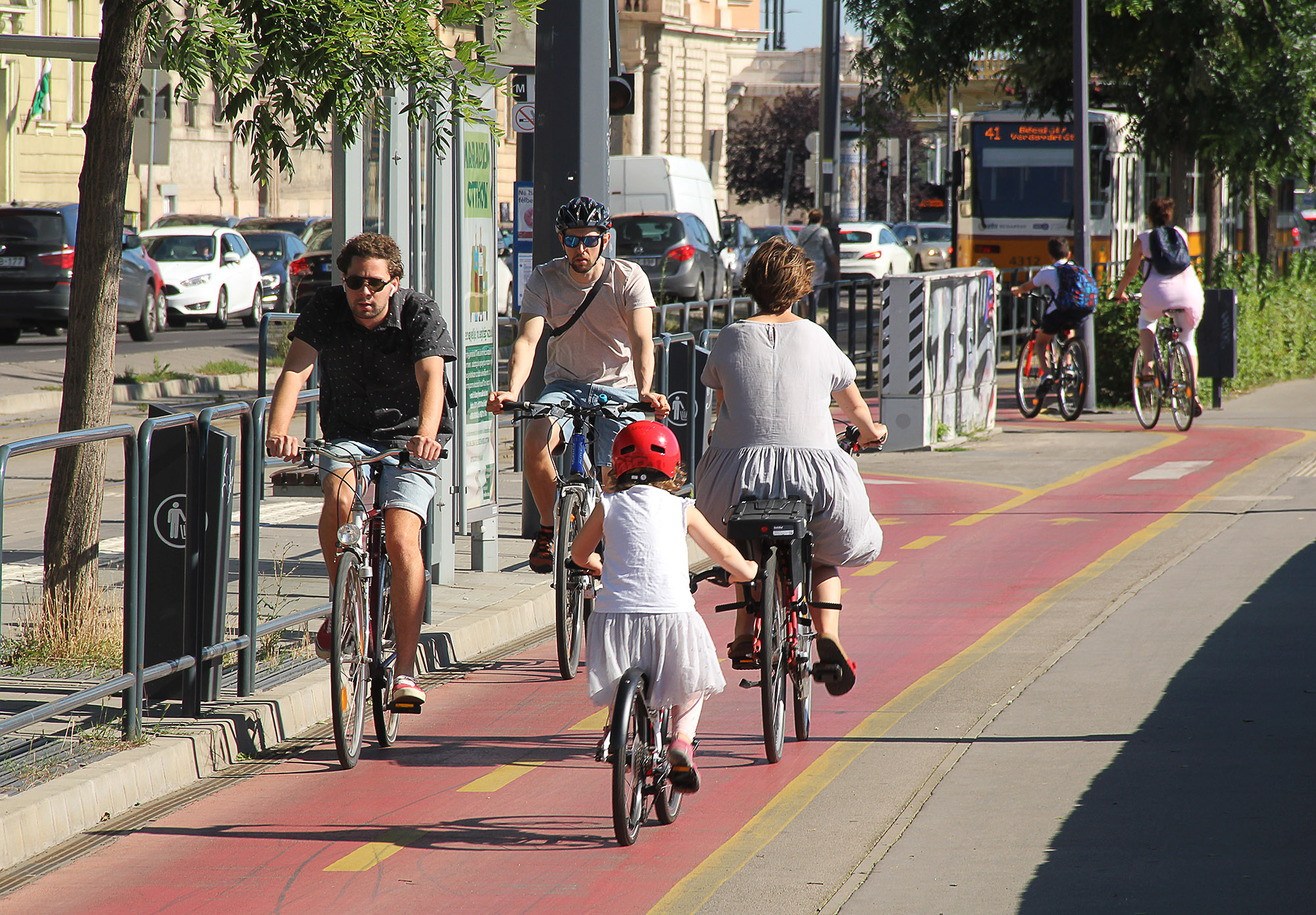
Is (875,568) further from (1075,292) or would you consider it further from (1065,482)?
(1075,292)

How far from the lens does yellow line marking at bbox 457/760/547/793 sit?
230 inches

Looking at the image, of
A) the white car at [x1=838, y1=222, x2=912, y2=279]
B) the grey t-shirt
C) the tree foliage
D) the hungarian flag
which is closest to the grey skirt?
the grey t-shirt

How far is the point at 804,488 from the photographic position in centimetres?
615

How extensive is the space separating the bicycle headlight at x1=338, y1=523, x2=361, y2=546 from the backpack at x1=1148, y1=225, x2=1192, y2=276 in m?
11.7

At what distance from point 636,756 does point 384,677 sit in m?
1.36

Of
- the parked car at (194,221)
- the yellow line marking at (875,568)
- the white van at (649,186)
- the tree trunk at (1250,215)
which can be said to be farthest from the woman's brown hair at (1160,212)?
the parked car at (194,221)

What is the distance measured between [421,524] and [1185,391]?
11517mm

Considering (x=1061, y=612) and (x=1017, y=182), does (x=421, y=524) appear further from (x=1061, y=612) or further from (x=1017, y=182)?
(x=1017, y=182)

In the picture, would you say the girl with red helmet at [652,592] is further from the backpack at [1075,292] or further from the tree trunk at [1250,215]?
the tree trunk at [1250,215]

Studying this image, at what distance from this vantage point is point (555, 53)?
984cm

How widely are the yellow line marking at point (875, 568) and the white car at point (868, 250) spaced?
38.1 meters

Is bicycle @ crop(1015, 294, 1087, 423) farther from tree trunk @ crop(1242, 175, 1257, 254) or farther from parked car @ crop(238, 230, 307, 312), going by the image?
parked car @ crop(238, 230, 307, 312)

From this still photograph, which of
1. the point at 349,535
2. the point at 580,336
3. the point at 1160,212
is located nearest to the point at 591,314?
the point at 580,336

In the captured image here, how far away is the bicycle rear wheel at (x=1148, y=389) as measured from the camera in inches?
643
